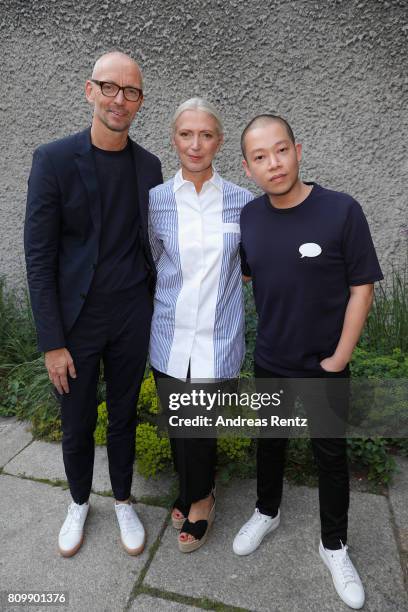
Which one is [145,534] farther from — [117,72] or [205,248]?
[117,72]

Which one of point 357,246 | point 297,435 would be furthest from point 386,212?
point 357,246

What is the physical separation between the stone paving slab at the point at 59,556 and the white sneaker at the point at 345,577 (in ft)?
2.84

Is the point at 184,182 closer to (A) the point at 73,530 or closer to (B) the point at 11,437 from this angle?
(A) the point at 73,530

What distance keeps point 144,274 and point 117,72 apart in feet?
2.79

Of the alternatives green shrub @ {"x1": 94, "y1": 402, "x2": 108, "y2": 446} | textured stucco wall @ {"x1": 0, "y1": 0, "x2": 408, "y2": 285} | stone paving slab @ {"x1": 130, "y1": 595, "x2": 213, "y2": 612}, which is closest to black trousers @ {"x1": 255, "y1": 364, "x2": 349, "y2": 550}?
stone paving slab @ {"x1": 130, "y1": 595, "x2": 213, "y2": 612}

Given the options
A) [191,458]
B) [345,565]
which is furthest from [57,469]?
[345,565]

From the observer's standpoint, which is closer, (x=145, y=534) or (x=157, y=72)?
(x=145, y=534)

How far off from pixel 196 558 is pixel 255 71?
3.48 metres

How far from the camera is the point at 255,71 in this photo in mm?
3604

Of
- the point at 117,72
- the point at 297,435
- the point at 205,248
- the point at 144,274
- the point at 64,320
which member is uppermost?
the point at 117,72

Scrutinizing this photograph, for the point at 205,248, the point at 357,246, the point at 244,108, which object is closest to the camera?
the point at 357,246

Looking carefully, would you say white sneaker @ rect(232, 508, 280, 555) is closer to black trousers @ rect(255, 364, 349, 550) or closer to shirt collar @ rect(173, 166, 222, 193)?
black trousers @ rect(255, 364, 349, 550)

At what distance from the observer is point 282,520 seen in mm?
2332

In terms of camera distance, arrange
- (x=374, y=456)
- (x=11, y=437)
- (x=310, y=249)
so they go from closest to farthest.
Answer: (x=310, y=249)
(x=374, y=456)
(x=11, y=437)
